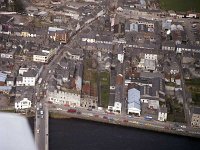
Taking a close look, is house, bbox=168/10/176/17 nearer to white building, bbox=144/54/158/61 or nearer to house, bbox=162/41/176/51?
house, bbox=162/41/176/51

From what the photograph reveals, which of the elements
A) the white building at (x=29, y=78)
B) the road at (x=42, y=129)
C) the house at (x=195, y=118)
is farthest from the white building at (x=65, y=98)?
the house at (x=195, y=118)

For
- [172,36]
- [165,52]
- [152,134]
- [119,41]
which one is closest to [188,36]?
[172,36]

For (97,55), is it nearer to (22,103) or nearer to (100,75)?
(100,75)

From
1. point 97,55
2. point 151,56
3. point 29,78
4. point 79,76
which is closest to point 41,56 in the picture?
point 29,78

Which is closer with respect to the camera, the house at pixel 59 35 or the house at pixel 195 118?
the house at pixel 195 118

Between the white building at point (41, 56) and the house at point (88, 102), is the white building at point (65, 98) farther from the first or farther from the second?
the white building at point (41, 56)

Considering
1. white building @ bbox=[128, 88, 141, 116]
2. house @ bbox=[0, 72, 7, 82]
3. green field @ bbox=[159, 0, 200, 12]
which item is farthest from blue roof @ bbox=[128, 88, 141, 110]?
green field @ bbox=[159, 0, 200, 12]
